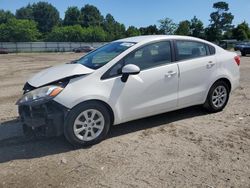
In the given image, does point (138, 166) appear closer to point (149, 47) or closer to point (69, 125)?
point (69, 125)

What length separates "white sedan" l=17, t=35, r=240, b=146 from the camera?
4703 millimetres

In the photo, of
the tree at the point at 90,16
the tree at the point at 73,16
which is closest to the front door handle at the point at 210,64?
the tree at the point at 73,16

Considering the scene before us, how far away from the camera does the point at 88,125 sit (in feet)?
16.1

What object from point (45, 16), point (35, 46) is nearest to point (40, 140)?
point (35, 46)

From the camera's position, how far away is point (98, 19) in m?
127

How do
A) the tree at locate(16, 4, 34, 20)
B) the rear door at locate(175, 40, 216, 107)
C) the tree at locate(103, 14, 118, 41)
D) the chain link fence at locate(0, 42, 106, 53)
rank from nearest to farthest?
1. the rear door at locate(175, 40, 216, 107)
2. the chain link fence at locate(0, 42, 106, 53)
3. the tree at locate(103, 14, 118, 41)
4. the tree at locate(16, 4, 34, 20)

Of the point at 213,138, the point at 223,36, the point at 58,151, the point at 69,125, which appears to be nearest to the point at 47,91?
the point at 69,125

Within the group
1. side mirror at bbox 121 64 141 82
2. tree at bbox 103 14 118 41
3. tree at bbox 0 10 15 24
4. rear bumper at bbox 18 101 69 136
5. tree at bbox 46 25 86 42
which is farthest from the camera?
tree at bbox 0 10 15 24

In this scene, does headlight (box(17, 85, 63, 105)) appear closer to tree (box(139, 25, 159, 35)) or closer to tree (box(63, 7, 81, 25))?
tree (box(139, 25, 159, 35))

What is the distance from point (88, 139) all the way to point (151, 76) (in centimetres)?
147

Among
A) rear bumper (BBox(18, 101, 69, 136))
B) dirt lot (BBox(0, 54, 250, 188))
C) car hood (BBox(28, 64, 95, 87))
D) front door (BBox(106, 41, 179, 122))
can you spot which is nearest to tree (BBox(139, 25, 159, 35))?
front door (BBox(106, 41, 179, 122))

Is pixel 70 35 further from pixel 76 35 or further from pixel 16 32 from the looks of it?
pixel 16 32

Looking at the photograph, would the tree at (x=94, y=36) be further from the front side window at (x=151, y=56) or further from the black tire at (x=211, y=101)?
the front side window at (x=151, y=56)

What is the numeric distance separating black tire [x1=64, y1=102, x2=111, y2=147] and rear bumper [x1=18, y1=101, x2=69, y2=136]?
0.28ft
